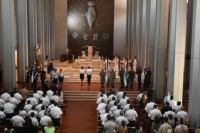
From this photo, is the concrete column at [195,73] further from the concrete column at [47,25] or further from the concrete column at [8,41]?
the concrete column at [47,25]

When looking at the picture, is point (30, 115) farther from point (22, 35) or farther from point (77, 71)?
point (77, 71)

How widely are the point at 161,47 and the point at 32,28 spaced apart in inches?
512

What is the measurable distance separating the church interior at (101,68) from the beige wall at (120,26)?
0.41 feet

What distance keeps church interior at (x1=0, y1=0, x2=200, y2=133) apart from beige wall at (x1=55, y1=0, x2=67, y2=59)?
0.41 ft

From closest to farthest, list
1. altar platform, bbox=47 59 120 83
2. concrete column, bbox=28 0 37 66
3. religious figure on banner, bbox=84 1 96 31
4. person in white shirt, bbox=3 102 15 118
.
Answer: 1. person in white shirt, bbox=3 102 15 118
2. altar platform, bbox=47 59 120 83
3. concrete column, bbox=28 0 37 66
4. religious figure on banner, bbox=84 1 96 31

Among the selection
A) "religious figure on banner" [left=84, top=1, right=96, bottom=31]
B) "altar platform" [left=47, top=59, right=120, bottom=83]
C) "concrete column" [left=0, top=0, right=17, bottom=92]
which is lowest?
"altar platform" [left=47, top=59, right=120, bottom=83]

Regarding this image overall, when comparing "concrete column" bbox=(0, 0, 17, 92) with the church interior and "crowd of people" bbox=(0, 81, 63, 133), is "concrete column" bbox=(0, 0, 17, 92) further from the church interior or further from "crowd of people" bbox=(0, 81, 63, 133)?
"crowd of people" bbox=(0, 81, 63, 133)

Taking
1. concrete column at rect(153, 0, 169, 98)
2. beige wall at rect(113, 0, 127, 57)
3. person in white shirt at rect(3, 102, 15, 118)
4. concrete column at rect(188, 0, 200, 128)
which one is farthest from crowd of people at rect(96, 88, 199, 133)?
beige wall at rect(113, 0, 127, 57)

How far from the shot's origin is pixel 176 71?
16859mm

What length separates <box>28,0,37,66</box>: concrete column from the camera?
2739cm

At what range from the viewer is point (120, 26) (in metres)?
37.7

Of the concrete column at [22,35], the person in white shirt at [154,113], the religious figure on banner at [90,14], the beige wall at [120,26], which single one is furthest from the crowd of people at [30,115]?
the beige wall at [120,26]

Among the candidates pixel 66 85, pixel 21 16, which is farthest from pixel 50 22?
pixel 66 85

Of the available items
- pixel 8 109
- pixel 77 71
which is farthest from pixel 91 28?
pixel 8 109
